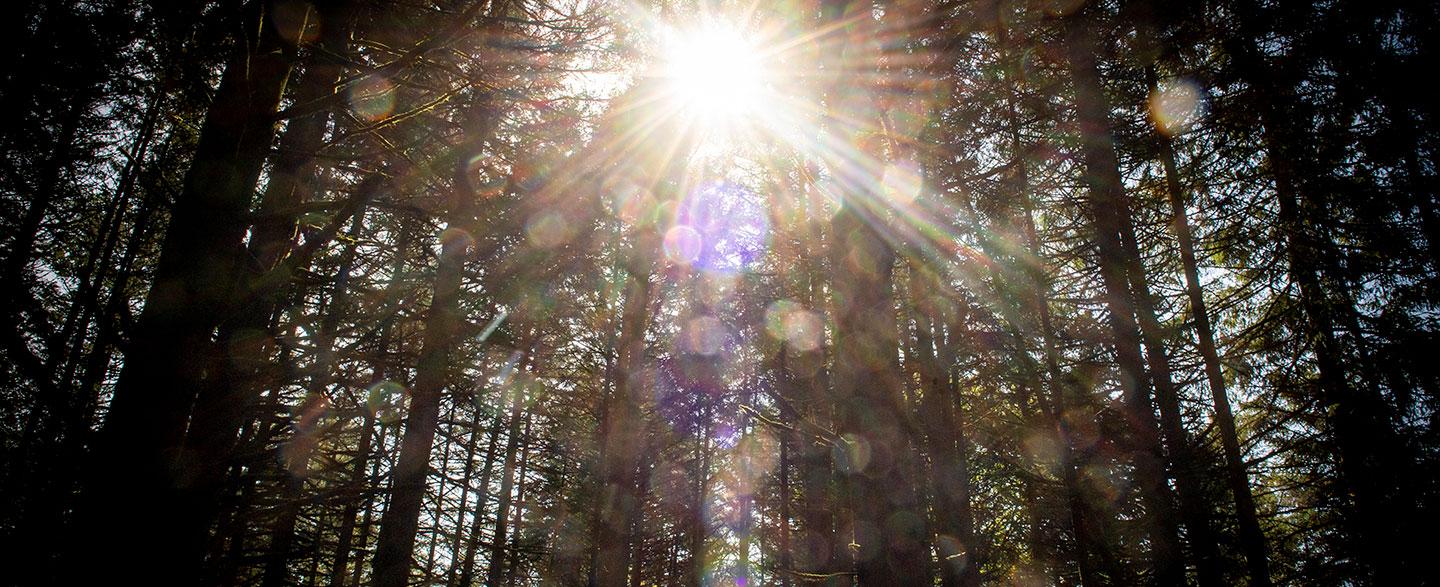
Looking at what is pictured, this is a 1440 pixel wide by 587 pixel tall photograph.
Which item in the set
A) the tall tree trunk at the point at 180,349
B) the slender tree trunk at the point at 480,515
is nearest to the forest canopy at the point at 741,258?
the tall tree trunk at the point at 180,349

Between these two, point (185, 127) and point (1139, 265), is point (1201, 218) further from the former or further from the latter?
point (185, 127)

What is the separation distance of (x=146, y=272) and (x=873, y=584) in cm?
939

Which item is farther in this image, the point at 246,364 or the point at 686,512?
the point at 686,512

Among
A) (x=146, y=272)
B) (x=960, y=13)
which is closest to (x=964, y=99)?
(x=960, y=13)

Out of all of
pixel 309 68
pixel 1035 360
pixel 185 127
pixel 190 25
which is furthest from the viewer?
pixel 1035 360

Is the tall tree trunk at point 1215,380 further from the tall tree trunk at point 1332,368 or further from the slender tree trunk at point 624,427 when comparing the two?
the slender tree trunk at point 624,427

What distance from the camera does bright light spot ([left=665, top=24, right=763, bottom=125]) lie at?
22.5 ft

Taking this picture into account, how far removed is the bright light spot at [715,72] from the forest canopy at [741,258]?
2.6 inches

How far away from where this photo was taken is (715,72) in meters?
7.99

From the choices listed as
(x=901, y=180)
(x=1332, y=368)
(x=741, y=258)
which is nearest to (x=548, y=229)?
(x=901, y=180)

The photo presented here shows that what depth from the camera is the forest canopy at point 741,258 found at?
3279 mm

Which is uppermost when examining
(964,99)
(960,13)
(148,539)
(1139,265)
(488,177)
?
(964,99)

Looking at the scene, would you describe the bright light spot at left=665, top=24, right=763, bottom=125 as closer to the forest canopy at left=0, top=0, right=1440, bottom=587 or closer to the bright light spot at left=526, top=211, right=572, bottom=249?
the forest canopy at left=0, top=0, right=1440, bottom=587

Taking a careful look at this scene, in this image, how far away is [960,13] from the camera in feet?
21.3
